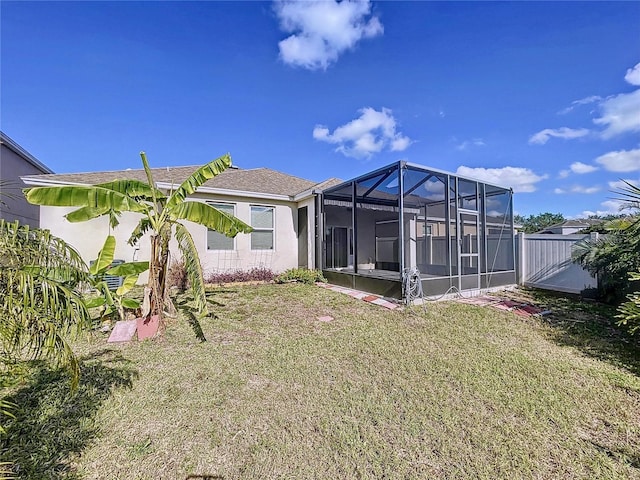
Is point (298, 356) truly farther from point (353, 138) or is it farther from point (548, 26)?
point (353, 138)

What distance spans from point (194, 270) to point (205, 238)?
6322 mm

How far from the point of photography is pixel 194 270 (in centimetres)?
545

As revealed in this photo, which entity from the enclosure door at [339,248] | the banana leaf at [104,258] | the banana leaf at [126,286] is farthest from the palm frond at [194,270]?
the enclosure door at [339,248]

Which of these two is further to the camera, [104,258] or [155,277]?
[104,258]

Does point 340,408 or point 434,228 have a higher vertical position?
point 434,228

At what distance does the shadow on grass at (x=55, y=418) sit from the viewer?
8.04 feet

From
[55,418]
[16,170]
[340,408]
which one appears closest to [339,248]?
[340,408]

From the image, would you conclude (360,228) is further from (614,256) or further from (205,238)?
(614,256)

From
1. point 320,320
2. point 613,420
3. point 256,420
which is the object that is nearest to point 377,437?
point 256,420

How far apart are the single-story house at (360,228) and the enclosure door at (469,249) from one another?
1.3 inches

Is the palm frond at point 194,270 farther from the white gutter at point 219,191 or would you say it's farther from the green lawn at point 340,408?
the white gutter at point 219,191

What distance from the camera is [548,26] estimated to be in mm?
7758

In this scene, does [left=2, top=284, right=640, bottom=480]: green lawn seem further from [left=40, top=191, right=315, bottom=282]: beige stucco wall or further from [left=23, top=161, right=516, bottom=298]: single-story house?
[left=40, top=191, right=315, bottom=282]: beige stucco wall

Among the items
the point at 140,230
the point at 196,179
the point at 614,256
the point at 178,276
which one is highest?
the point at 196,179
